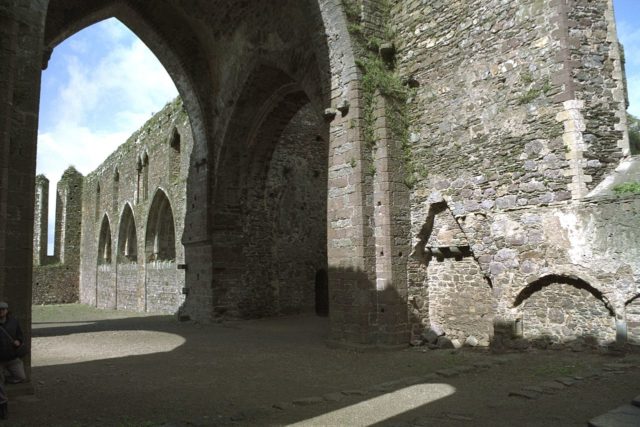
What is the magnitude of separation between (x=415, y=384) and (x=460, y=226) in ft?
10.8

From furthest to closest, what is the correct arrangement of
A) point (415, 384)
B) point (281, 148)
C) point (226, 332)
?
point (281, 148) → point (226, 332) → point (415, 384)

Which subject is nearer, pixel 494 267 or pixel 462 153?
pixel 494 267

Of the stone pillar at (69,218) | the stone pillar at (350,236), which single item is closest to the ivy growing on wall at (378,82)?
the stone pillar at (350,236)

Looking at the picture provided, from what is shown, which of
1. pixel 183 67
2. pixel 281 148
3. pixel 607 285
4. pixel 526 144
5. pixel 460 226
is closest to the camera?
pixel 607 285

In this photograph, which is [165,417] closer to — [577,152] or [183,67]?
[577,152]

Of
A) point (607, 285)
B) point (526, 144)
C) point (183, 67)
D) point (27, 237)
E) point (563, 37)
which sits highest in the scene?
point (183, 67)

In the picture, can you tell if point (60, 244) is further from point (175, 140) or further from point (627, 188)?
point (627, 188)

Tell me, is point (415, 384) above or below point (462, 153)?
below

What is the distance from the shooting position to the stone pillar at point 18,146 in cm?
519

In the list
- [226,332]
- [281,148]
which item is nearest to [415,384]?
[226,332]

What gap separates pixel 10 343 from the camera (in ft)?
15.9

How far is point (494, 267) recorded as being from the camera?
24.5ft

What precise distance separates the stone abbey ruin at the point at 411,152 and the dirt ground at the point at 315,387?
34.0 inches

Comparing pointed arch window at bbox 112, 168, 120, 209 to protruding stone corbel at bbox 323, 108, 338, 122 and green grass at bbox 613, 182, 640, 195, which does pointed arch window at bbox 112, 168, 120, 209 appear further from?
green grass at bbox 613, 182, 640, 195
